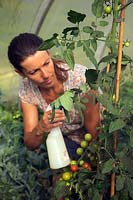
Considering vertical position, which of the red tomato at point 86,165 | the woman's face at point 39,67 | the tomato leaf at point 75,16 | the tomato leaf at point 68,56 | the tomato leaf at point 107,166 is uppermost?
the tomato leaf at point 75,16

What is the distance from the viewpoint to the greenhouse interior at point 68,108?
1.58 m

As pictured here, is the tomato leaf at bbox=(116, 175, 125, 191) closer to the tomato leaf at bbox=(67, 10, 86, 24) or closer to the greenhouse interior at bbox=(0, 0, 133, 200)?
the greenhouse interior at bbox=(0, 0, 133, 200)

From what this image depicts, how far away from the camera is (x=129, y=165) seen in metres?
1.66

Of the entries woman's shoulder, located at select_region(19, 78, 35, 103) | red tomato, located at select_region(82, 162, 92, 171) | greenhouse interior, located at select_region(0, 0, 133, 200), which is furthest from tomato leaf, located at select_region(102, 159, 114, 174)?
woman's shoulder, located at select_region(19, 78, 35, 103)

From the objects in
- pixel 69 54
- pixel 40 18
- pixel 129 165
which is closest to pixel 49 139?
pixel 129 165

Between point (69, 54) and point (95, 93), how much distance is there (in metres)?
0.24

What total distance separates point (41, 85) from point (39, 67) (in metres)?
0.17

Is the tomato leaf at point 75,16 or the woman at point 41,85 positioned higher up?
the tomato leaf at point 75,16

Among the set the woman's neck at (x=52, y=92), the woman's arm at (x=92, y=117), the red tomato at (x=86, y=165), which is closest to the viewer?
the red tomato at (x=86, y=165)

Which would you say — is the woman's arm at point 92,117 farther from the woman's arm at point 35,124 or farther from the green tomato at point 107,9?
the green tomato at point 107,9

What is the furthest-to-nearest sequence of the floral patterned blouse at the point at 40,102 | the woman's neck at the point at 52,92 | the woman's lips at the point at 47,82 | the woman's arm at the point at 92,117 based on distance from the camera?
the floral patterned blouse at the point at 40,102 → the woman's neck at the point at 52,92 → the woman's lips at the point at 47,82 → the woman's arm at the point at 92,117

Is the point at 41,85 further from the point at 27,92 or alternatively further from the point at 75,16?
the point at 75,16

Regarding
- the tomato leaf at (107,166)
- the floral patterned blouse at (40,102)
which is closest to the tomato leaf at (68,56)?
the tomato leaf at (107,166)

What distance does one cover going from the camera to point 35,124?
260 cm
